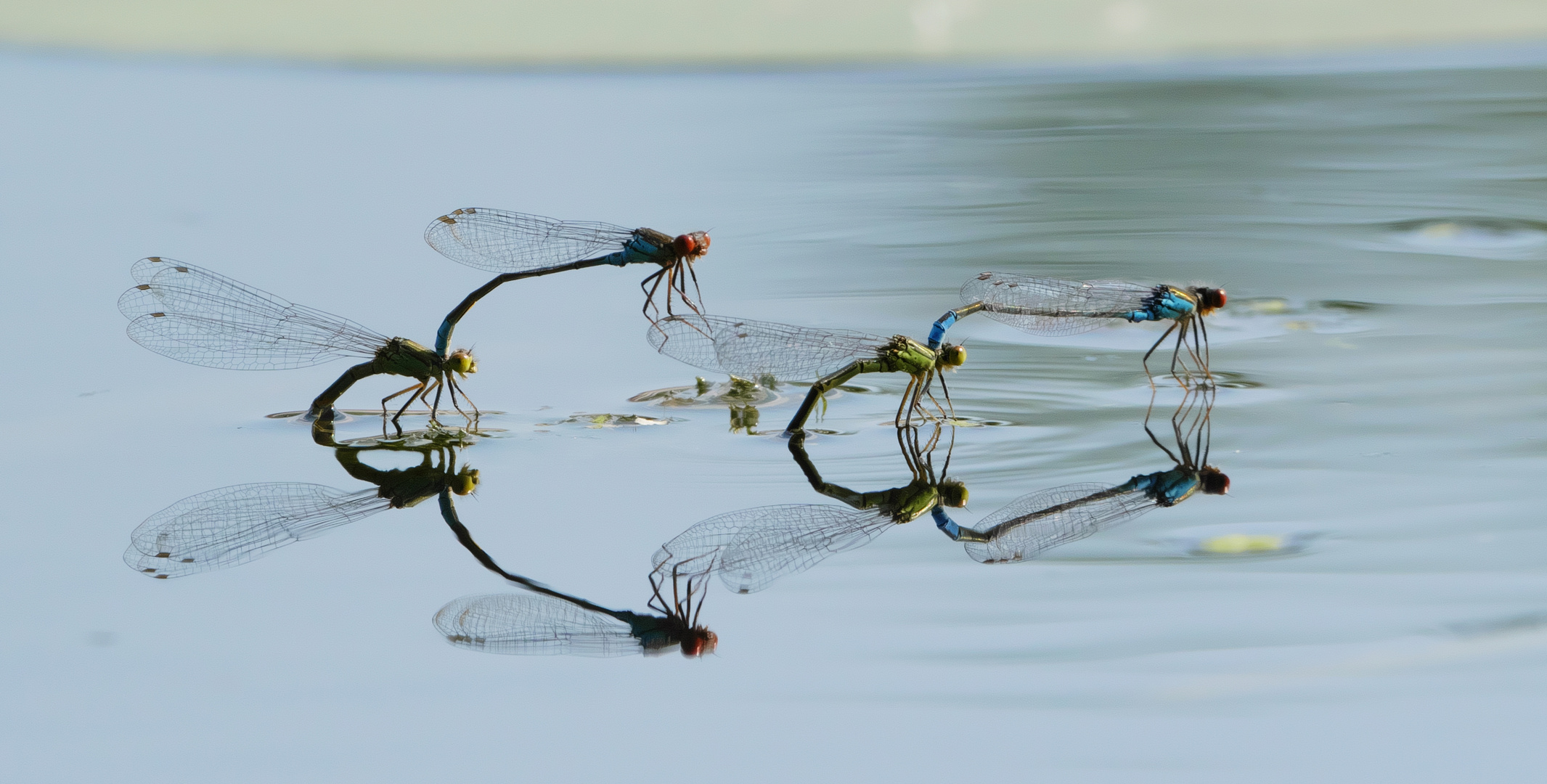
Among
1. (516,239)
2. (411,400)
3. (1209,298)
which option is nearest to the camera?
(411,400)

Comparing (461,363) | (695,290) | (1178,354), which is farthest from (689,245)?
(1178,354)

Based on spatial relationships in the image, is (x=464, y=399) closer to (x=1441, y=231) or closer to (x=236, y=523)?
(x=236, y=523)

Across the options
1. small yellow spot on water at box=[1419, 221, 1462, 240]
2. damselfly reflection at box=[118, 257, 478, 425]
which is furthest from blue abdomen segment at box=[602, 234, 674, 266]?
small yellow spot on water at box=[1419, 221, 1462, 240]

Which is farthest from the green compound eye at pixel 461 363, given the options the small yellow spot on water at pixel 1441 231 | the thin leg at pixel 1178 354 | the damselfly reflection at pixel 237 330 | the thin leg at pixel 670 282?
the small yellow spot on water at pixel 1441 231

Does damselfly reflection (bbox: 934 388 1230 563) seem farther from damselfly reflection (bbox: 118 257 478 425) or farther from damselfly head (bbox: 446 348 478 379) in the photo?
damselfly reflection (bbox: 118 257 478 425)

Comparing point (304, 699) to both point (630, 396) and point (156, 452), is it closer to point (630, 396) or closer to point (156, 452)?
point (156, 452)
